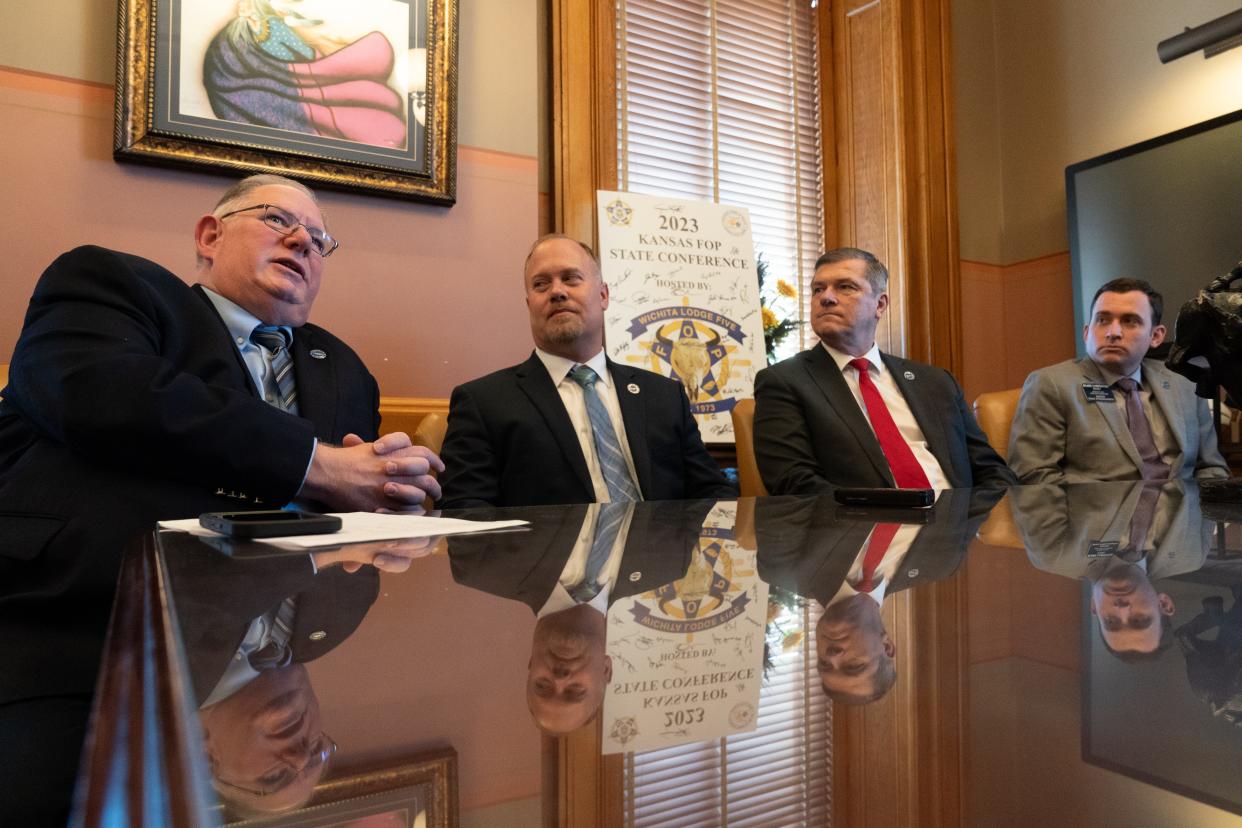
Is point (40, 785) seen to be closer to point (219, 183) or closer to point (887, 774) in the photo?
point (887, 774)

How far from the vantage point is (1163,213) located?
4020 mm

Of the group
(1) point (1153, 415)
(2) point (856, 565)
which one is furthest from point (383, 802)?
(1) point (1153, 415)

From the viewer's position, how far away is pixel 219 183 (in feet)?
9.62

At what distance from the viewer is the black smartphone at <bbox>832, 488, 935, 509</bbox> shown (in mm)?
1241

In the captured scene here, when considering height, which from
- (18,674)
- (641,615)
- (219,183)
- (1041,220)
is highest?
(1041,220)

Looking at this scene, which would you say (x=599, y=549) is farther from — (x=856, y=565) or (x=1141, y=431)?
(x=1141, y=431)

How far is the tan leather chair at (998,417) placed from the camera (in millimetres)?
3516

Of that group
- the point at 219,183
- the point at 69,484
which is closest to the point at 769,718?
the point at 69,484

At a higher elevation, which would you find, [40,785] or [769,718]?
[769,718]

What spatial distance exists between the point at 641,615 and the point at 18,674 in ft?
2.27

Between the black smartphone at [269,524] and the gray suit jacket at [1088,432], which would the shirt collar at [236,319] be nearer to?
the black smartphone at [269,524]

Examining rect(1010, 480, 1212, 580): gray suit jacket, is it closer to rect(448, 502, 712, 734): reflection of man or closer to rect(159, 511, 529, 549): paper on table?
rect(448, 502, 712, 734): reflection of man
